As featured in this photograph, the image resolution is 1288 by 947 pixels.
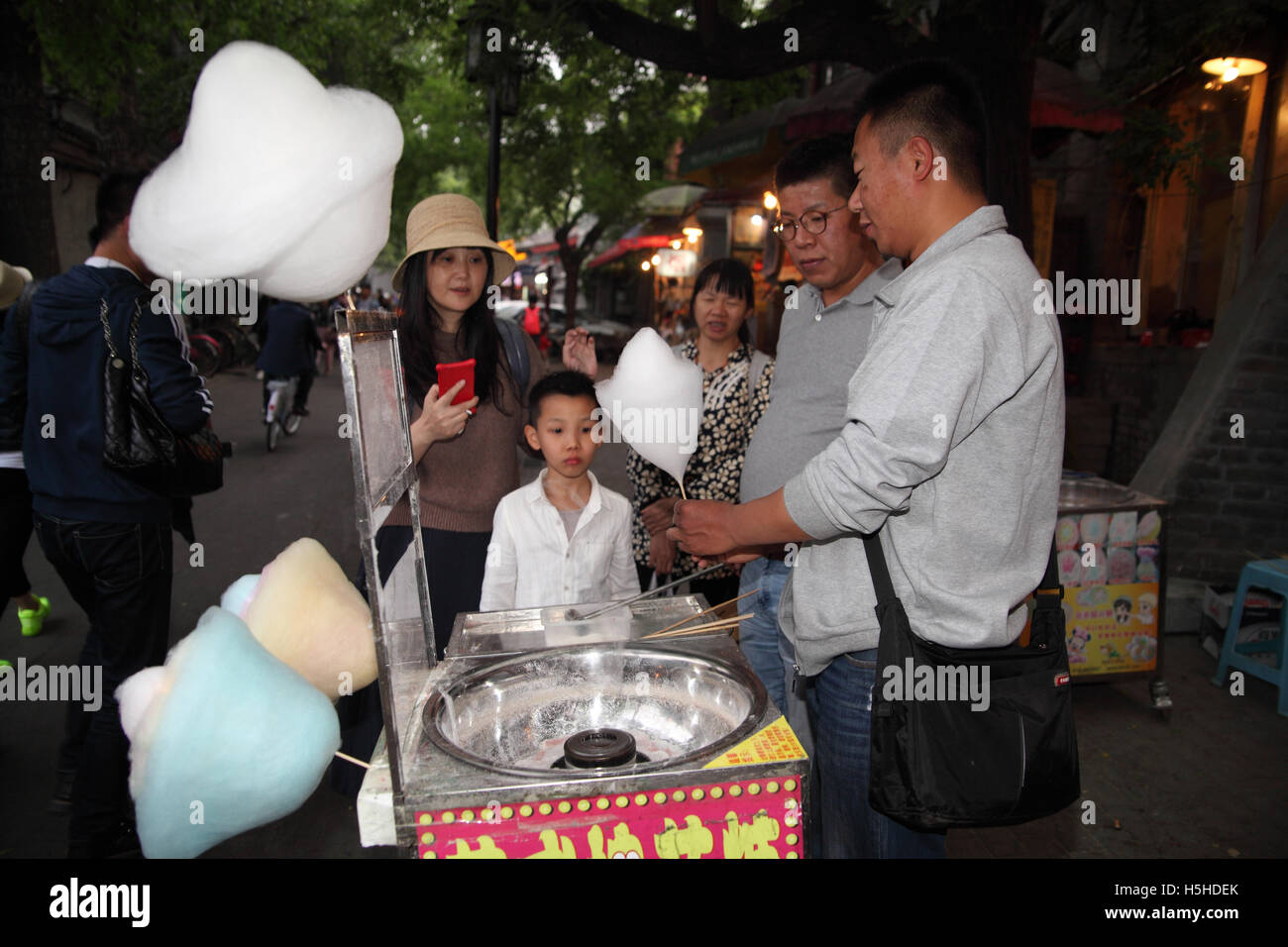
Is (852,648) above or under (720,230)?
under

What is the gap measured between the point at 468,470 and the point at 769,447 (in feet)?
3.55

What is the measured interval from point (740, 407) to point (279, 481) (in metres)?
7.60

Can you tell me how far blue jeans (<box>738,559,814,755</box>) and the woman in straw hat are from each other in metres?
0.97

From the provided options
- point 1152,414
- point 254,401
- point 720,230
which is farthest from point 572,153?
point 1152,414

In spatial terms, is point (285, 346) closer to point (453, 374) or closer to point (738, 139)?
point (738, 139)

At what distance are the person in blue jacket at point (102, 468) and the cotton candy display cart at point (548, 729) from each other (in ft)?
5.15

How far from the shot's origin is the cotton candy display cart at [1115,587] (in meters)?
4.25

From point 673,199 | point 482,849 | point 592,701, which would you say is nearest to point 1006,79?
point 592,701

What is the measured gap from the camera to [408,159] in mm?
25844

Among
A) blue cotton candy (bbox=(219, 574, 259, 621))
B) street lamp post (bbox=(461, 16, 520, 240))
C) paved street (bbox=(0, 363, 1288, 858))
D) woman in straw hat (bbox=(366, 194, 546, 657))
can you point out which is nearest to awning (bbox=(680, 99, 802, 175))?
street lamp post (bbox=(461, 16, 520, 240))

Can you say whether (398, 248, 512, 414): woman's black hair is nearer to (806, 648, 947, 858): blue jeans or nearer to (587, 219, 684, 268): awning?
(806, 648, 947, 858): blue jeans

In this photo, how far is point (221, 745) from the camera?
1232 mm

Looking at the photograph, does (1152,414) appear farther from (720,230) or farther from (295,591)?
(720,230)
